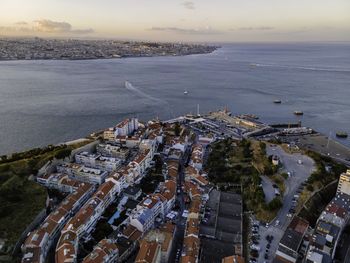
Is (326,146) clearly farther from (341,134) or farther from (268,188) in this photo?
(268,188)

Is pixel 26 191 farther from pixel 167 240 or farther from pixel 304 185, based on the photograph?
pixel 304 185

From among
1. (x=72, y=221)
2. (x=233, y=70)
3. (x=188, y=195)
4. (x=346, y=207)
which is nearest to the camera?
(x=72, y=221)

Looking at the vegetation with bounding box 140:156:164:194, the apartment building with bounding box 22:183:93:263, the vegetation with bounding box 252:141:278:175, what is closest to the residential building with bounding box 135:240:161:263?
the apartment building with bounding box 22:183:93:263

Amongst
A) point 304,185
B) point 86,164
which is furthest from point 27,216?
point 304,185

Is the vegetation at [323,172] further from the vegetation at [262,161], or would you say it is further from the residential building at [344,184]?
the vegetation at [262,161]

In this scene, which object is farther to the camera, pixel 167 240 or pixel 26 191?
pixel 26 191

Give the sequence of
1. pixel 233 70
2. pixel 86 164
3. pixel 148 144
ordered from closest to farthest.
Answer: pixel 86 164 → pixel 148 144 → pixel 233 70
